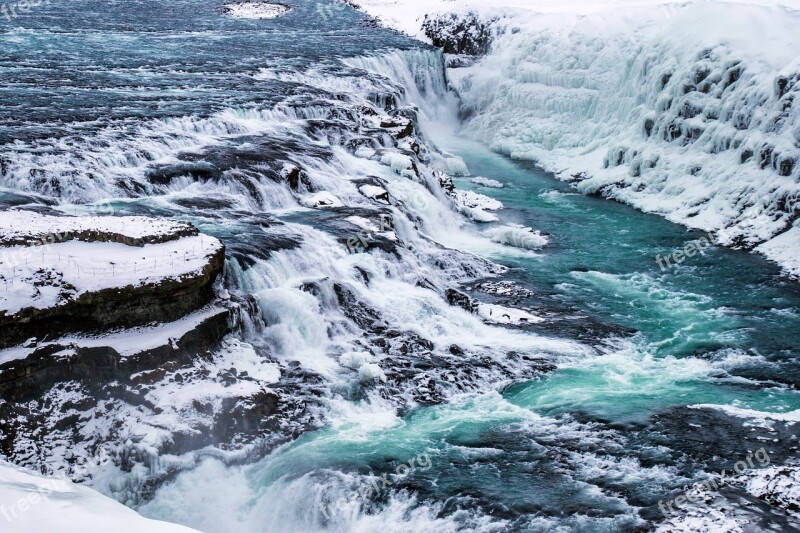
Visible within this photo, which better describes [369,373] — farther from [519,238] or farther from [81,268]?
[519,238]

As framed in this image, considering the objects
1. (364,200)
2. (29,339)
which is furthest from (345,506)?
(364,200)

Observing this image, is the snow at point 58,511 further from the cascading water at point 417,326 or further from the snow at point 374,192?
the snow at point 374,192

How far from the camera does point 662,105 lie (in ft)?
86.0

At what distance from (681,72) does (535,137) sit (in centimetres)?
694

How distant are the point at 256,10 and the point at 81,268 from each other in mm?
38414

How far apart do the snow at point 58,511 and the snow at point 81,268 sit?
269 cm

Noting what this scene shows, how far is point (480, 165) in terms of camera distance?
29.9m

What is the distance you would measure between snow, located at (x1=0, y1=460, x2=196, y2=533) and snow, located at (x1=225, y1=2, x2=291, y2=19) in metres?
39.1

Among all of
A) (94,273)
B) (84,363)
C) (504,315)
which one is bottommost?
(504,315)

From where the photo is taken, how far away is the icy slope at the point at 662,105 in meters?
21.5

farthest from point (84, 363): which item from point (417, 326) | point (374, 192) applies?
point (374, 192)

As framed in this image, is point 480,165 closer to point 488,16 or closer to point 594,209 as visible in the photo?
point 594,209
